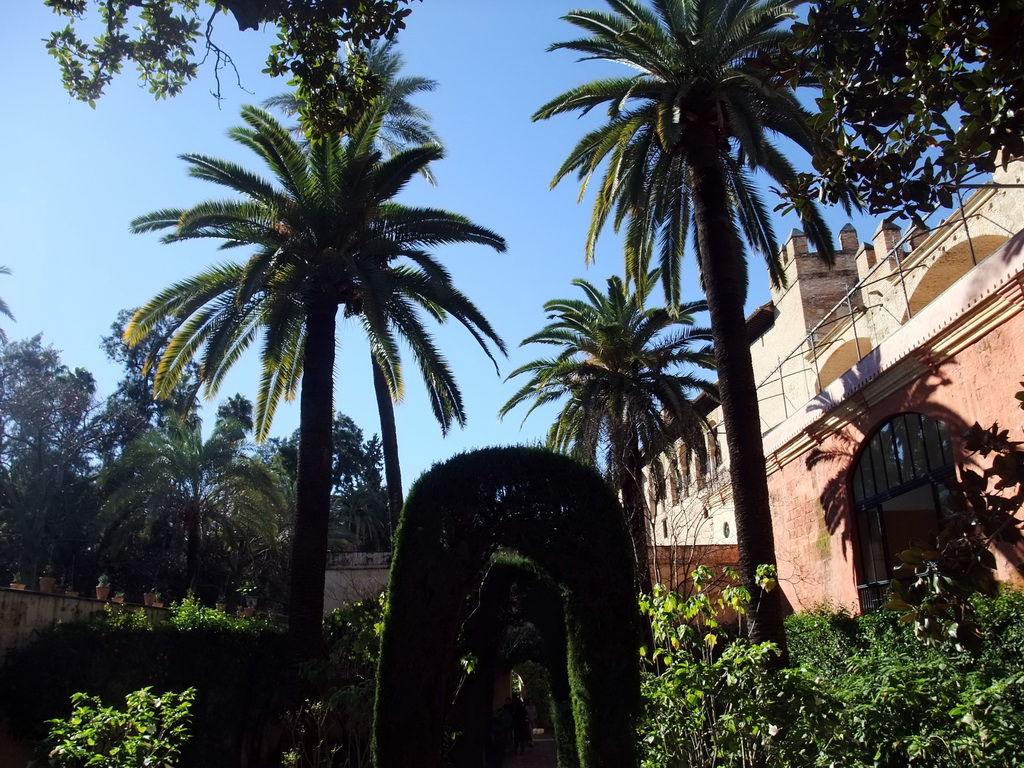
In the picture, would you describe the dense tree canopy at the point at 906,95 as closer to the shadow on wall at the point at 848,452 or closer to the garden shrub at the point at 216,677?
the shadow on wall at the point at 848,452

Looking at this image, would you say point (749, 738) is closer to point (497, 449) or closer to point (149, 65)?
point (497, 449)

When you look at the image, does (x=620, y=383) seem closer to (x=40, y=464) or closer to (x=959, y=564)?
(x=959, y=564)

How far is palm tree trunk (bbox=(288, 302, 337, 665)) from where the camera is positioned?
13773 millimetres

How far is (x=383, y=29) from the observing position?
631 cm

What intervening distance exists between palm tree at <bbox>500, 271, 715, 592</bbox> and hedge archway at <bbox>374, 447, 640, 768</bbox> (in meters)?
9.64

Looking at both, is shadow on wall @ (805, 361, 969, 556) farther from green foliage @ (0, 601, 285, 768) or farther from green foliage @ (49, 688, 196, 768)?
green foliage @ (49, 688, 196, 768)

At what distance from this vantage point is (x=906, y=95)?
4.83m

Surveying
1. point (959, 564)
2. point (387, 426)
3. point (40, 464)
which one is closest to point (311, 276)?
point (387, 426)

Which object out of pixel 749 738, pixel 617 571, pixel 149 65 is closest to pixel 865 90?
pixel 617 571

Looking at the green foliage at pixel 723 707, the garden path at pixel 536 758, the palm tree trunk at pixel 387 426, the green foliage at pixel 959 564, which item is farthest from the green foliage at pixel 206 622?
the green foliage at pixel 959 564

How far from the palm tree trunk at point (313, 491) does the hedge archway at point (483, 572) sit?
5.97 metres

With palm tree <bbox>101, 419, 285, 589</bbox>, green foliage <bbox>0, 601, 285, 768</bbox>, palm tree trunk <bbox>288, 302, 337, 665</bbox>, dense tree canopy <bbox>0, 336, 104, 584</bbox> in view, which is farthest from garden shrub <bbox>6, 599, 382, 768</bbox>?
dense tree canopy <bbox>0, 336, 104, 584</bbox>

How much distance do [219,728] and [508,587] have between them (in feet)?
21.1

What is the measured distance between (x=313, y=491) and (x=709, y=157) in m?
8.06
